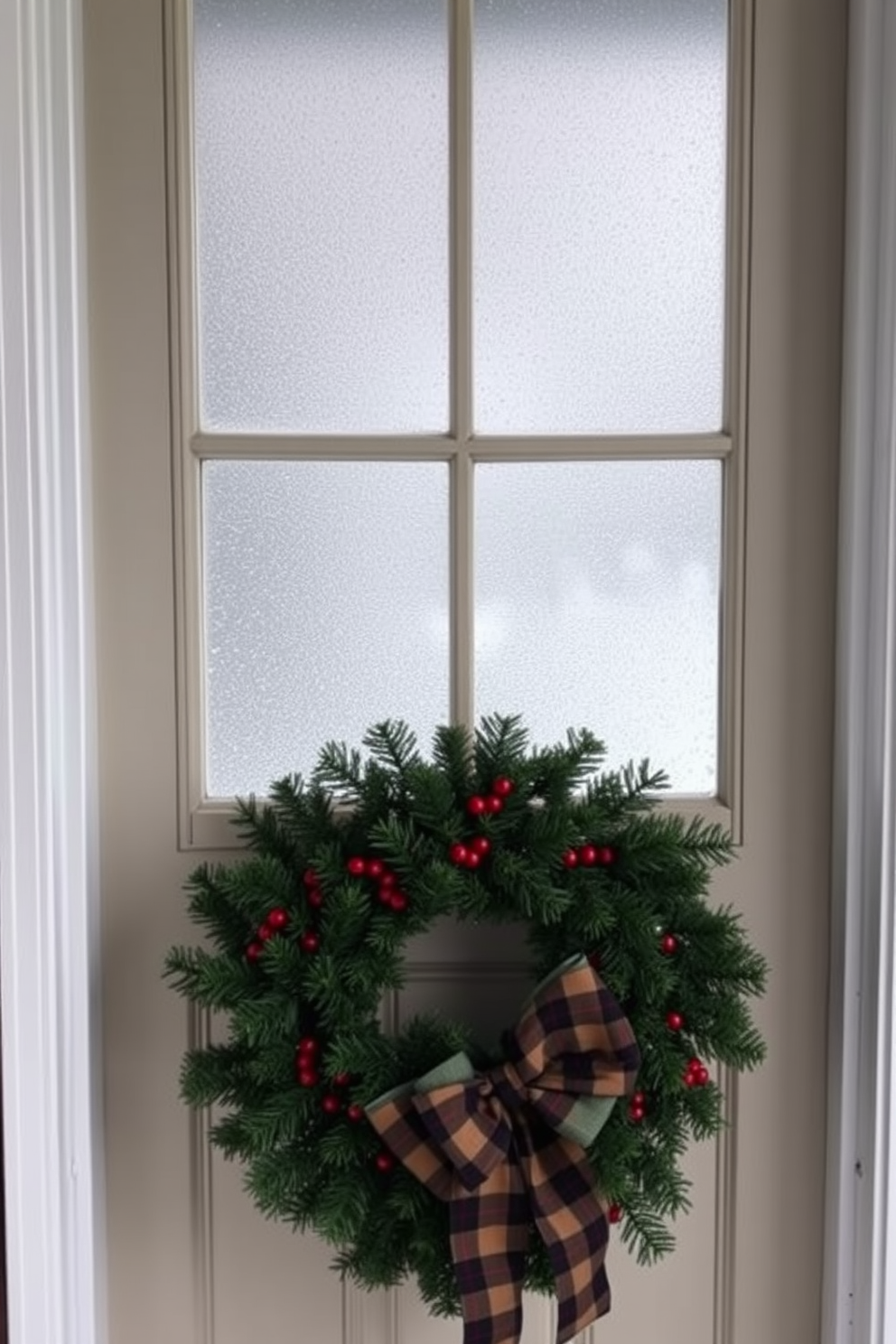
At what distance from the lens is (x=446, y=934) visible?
3.33 ft

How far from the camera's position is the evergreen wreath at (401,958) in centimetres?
83

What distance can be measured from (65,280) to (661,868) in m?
0.72

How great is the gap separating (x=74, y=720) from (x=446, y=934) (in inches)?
15.8

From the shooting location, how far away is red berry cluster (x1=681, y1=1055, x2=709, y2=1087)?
0.86 meters

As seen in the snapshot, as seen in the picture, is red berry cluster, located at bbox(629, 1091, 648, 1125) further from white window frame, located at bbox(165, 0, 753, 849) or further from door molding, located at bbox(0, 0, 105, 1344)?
door molding, located at bbox(0, 0, 105, 1344)

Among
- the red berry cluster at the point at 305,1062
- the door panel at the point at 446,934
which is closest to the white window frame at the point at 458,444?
the door panel at the point at 446,934

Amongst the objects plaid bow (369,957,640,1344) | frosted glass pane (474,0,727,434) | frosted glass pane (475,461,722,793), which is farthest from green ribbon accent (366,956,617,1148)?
frosted glass pane (474,0,727,434)

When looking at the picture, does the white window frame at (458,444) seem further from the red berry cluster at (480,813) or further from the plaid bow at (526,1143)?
the plaid bow at (526,1143)

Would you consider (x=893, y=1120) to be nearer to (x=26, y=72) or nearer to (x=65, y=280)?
(x=65, y=280)

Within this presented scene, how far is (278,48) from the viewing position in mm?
976

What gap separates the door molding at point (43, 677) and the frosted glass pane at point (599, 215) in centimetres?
37

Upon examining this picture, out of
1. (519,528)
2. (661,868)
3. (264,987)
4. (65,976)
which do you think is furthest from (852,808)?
(65,976)

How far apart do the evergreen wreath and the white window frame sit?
0.42 ft

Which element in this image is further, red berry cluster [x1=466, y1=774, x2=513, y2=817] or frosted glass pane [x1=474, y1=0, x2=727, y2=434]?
frosted glass pane [x1=474, y1=0, x2=727, y2=434]
